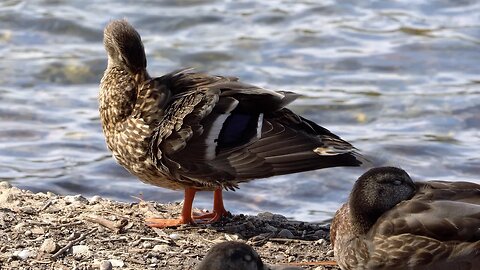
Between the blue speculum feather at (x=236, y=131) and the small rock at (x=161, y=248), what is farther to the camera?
the blue speculum feather at (x=236, y=131)

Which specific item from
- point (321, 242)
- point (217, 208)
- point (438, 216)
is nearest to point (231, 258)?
point (438, 216)

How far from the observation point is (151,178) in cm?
692

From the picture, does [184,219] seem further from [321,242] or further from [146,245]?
[321,242]

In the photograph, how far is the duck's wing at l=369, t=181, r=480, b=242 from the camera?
5.62 meters

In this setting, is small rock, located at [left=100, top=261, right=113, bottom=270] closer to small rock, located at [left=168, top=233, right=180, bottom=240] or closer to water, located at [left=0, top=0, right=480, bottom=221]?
small rock, located at [left=168, top=233, right=180, bottom=240]

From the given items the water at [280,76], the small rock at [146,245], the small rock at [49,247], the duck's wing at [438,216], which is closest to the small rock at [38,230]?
the small rock at [49,247]

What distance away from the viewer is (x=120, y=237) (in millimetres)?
6457

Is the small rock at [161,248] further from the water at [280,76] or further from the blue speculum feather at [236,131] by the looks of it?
the water at [280,76]

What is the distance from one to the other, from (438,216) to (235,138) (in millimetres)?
1520

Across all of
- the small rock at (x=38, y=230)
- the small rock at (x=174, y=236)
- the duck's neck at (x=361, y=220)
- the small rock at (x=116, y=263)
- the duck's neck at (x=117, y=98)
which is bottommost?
the small rock at (x=174, y=236)

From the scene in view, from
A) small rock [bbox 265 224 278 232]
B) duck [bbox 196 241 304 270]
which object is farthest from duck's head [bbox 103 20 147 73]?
duck [bbox 196 241 304 270]

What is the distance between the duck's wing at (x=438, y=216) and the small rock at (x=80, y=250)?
1494mm

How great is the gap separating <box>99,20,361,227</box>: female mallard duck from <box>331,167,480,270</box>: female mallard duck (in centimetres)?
57

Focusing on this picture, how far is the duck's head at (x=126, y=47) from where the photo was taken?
286 inches
